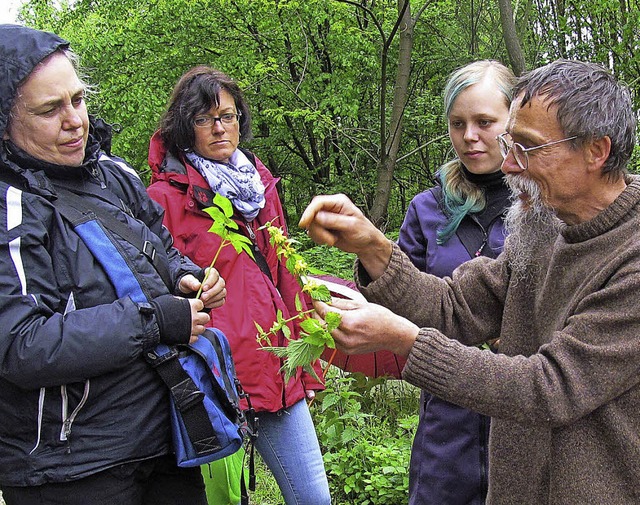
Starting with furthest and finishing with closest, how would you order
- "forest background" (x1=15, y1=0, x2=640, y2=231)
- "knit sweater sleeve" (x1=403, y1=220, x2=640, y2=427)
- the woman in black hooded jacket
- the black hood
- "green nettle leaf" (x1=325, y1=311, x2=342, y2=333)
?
"forest background" (x1=15, y1=0, x2=640, y2=231), the black hood, the woman in black hooded jacket, "green nettle leaf" (x1=325, y1=311, x2=342, y2=333), "knit sweater sleeve" (x1=403, y1=220, x2=640, y2=427)

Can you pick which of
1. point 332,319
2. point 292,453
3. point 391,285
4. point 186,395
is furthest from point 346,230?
point 292,453

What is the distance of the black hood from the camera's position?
1911 millimetres

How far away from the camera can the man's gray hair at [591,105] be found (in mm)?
1585

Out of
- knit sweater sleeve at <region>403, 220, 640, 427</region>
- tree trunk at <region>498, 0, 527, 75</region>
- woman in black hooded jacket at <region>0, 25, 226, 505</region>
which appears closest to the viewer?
knit sweater sleeve at <region>403, 220, 640, 427</region>

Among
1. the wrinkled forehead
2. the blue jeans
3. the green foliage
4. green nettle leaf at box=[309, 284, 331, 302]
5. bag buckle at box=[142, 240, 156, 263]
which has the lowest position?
the green foliage

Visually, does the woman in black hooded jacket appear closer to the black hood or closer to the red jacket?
the black hood

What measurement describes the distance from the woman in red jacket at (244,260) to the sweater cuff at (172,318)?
2.00 feet

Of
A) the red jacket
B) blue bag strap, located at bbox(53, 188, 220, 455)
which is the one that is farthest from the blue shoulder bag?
the red jacket

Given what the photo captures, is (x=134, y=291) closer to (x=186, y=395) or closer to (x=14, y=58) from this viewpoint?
(x=186, y=395)

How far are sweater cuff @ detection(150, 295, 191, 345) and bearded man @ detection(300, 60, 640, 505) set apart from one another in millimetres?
481

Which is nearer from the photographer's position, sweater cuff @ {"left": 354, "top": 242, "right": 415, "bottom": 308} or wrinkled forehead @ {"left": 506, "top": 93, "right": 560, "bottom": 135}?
wrinkled forehead @ {"left": 506, "top": 93, "right": 560, "bottom": 135}

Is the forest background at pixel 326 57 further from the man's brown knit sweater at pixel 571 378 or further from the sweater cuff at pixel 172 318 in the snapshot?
the man's brown knit sweater at pixel 571 378

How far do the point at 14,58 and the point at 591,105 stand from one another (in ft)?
5.21

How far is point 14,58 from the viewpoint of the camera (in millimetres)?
1914
